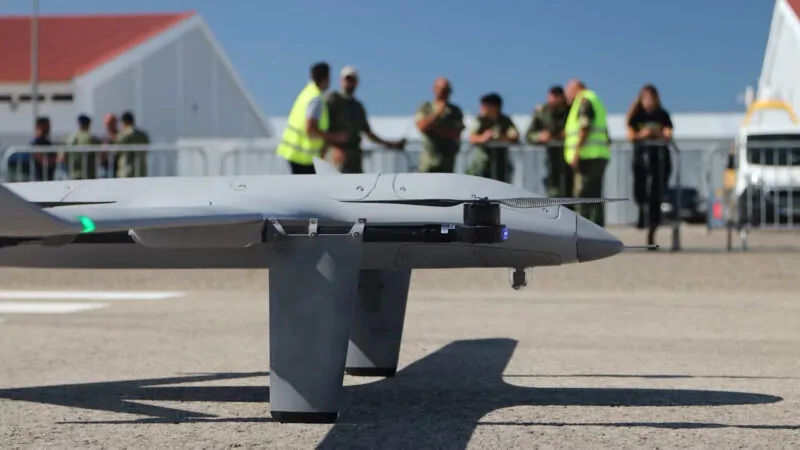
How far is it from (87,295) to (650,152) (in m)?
6.85

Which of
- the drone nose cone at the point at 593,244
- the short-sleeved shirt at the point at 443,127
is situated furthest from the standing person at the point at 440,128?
the drone nose cone at the point at 593,244

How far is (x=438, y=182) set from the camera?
19.6 feet

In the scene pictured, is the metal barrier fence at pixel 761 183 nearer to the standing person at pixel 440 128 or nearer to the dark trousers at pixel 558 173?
the dark trousers at pixel 558 173

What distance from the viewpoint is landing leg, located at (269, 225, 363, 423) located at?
5.12m

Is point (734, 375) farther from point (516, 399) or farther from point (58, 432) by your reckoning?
point (58, 432)

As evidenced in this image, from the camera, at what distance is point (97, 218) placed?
4613mm

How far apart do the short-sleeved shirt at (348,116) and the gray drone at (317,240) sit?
6626 mm

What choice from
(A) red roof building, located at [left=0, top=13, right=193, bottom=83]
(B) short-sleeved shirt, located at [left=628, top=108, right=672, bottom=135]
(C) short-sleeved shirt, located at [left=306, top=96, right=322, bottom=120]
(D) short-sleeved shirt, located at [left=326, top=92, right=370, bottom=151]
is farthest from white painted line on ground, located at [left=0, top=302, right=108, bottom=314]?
(A) red roof building, located at [left=0, top=13, right=193, bottom=83]

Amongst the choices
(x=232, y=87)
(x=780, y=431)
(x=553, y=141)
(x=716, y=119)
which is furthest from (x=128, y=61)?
(x=780, y=431)

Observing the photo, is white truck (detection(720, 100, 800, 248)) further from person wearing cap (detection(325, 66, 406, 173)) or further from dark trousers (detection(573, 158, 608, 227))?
person wearing cap (detection(325, 66, 406, 173))

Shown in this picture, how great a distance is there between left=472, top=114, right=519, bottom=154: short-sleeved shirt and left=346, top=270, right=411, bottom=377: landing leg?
8.70 m

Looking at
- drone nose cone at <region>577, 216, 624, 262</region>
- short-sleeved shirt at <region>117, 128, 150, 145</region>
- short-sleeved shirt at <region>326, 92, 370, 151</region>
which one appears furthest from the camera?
short-sleeved shirt at <region>117, 128, 150, 145</region>

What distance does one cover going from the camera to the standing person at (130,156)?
650 inches

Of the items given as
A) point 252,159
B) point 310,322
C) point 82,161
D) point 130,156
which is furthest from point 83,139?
point 310,322
